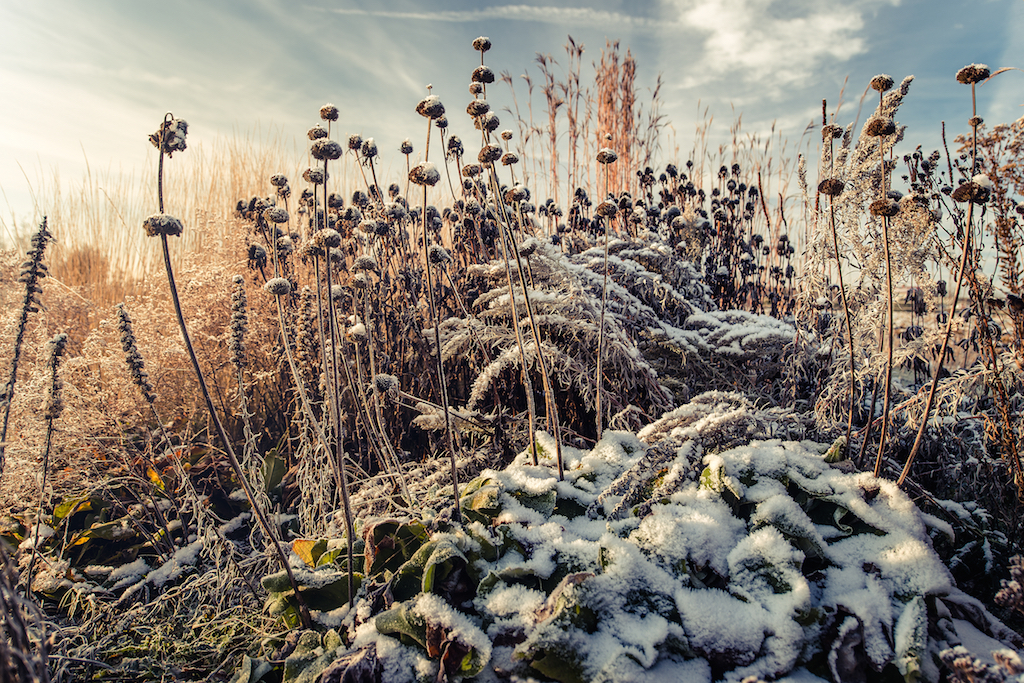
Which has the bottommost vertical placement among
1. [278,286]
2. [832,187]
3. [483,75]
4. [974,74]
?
[278,286]

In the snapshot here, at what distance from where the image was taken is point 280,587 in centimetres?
112

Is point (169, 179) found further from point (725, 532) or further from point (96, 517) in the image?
point (725, 532)

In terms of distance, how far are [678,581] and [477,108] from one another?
3.94ft

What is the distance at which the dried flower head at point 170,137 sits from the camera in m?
0.91

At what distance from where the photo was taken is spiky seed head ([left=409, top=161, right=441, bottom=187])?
1.21m

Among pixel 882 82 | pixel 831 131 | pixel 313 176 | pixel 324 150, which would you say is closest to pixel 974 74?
pixel 882 82

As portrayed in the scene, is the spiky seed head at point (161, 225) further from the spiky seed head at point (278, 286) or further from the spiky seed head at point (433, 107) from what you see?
the spiky seed head at point (433, 107)

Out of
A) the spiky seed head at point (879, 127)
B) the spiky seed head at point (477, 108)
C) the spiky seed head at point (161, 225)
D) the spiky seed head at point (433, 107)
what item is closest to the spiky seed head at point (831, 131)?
the spiky seed head at point (879, 127)

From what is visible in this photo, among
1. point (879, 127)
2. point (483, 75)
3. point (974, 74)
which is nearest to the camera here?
point (879, 127)

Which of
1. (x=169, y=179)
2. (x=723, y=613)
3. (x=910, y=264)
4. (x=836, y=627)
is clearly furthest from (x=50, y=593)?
(x=169, y=179)

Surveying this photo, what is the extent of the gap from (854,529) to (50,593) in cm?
218

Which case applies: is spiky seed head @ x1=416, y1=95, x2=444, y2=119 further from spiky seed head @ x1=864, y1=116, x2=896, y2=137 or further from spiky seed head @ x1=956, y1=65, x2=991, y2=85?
spiky seed head @ x1=956, y1=65, x2=991, y2=85

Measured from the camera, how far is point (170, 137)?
94 centimetres

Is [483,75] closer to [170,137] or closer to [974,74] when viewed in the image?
[170,137]
